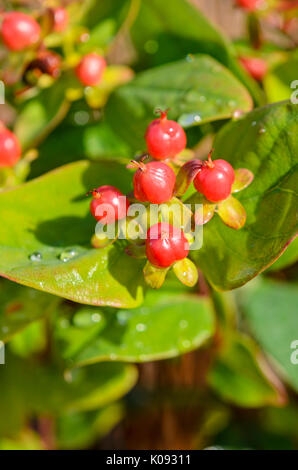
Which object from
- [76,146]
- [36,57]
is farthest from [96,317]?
[36,57]

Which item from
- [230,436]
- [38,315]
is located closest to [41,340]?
[38,315]

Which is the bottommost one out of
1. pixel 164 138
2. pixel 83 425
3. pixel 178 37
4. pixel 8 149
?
pixel 83 425

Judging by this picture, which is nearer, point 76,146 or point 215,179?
point 215,179

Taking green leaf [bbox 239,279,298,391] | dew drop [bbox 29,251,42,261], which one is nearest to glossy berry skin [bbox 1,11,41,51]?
dew drop [bbox 29,251,42,261]

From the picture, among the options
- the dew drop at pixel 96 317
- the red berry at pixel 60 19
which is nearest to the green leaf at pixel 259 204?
the dew drop at pixel 96 317

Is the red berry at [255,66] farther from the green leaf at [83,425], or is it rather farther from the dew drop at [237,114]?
the green leaf at [83,425]

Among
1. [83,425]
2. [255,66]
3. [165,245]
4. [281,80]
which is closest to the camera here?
[165,245]

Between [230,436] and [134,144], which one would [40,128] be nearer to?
[134,144]

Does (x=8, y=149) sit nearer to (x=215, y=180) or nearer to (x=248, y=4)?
(x=215, y=180)
